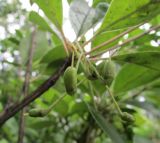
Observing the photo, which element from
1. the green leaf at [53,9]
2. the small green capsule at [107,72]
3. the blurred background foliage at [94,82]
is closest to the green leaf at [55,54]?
the blurred background foliage at [94,82]

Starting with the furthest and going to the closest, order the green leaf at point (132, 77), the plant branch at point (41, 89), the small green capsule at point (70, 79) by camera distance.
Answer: the green leaf at point (132, 77), the plant branch at point (41, 89), the small green capsule at point (70, 79)

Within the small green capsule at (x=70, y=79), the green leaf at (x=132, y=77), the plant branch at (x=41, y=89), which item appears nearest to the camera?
the small green capsule at (x=70, y=79)

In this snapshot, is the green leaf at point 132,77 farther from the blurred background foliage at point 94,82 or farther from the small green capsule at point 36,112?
the small green capsule at point 36,112

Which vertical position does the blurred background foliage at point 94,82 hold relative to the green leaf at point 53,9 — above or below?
below

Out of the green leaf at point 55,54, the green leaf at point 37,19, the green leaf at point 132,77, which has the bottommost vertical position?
the green leaf at point 132,77

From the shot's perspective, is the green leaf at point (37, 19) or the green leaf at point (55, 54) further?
the green leaf at point (55, 54)

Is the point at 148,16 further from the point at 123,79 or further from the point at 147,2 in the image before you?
the point at 123,79

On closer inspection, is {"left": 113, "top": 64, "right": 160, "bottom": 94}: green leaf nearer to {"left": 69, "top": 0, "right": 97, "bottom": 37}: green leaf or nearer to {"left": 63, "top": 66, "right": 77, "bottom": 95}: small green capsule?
{"left": 69, "top": 0, "right": 97, "bottom": 37}: green leaf
